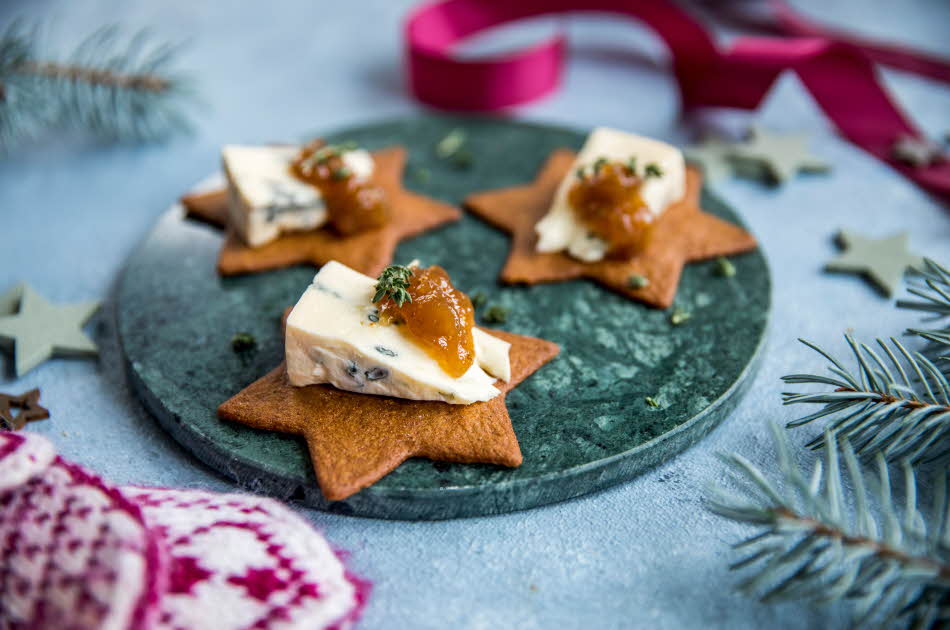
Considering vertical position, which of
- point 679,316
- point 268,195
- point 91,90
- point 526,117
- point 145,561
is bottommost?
point 679,316

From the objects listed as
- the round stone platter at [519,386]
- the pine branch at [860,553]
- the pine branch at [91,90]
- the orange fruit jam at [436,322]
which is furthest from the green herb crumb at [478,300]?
the pine branch at [91,90]

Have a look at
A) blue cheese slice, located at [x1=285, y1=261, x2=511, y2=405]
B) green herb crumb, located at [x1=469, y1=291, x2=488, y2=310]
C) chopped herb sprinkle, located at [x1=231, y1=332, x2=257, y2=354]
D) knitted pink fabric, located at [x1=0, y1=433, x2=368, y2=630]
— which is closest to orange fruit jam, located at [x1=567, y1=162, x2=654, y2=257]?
green herb crumb, located at [x1=469, y1=291, x2=488, y2=310]

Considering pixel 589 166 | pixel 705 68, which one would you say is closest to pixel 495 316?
pixel 589 166

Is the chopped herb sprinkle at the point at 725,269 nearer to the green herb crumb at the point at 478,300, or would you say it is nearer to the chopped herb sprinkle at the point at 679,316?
the chopped herb sprinkle at the point at 679,316

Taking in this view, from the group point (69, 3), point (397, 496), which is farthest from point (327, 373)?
point (69, 3)

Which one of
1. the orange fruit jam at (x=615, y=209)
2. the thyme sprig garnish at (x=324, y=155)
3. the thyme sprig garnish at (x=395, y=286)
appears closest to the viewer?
the thyme sprig garnish at (x=395, y=286)

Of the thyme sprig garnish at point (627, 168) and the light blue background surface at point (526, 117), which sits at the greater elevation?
the thyme sprig garnish at point (627, 168)

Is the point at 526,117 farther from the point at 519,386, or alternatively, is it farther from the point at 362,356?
the point at 362,356
